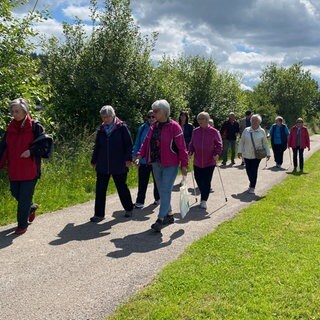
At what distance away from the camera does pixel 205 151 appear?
8.53 meters

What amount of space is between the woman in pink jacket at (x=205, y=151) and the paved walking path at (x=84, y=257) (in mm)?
498

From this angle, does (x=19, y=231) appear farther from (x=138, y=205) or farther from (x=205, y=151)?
(x=205, y=151)

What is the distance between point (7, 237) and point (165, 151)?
102 inches

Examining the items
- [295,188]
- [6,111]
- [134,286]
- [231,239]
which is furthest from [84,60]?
[134,286]

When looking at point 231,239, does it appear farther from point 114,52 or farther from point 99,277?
point 114,52

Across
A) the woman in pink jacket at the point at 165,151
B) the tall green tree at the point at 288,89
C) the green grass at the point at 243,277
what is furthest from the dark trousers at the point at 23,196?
the tall green tree at the point at 288,89

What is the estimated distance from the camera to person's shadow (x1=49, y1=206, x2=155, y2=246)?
20.4 feet

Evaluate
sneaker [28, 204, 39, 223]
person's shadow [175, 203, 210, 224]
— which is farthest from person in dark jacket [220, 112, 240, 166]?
sneaker [28, 204, 39, 223]

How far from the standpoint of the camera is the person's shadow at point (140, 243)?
5.71m

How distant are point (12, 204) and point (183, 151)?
3207 millimetres

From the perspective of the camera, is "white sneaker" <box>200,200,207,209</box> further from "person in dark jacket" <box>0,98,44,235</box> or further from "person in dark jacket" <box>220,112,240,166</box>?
"person in dark jacket" <box>220,112,240,166</box>

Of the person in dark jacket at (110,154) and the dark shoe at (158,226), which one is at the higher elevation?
the person in dark jacket at (110,154)

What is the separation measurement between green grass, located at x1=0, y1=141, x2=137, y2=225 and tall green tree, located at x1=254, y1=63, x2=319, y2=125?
1564 inches

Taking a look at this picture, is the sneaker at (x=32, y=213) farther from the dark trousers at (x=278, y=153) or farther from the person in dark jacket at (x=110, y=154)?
the dark trousers at (x=278, y=153)
